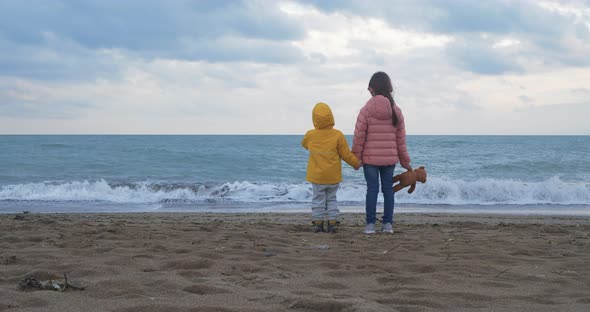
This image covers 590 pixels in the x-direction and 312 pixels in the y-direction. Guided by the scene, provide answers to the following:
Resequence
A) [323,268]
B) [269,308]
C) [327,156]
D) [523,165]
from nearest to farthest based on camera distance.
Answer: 1. [269,308]
2. [323,268]
3. [327,156]
4. [523,165]

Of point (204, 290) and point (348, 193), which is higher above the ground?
point (204, 290)

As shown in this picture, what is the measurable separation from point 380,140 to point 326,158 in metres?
0.66

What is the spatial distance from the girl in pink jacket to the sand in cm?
49

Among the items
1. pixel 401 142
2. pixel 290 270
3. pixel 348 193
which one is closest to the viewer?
pixel 290 270

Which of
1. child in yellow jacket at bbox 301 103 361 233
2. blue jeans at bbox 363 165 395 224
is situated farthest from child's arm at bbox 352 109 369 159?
blue jeans at bbox 363 165 395 224

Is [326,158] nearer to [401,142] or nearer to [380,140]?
[380,140]

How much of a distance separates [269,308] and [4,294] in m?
1.48

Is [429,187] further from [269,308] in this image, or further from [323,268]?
[269,308]

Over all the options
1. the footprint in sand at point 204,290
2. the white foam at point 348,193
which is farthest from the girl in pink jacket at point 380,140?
the white foam at point 348,193

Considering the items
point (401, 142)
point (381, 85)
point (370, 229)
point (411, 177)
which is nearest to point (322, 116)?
point (381, 85)

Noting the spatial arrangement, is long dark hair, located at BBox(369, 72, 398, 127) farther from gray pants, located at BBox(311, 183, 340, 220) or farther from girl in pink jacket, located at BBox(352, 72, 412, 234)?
gray pants, located at BBox(311, 183, 340, 220)

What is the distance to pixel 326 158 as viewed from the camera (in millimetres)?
6059

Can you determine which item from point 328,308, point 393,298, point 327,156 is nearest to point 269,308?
point 328,308

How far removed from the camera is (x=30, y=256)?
4.00 m
